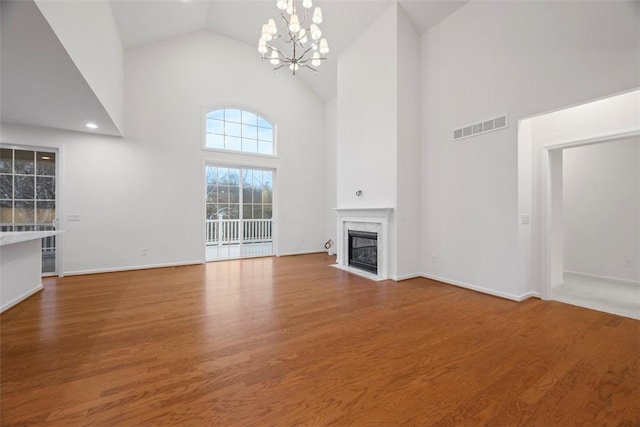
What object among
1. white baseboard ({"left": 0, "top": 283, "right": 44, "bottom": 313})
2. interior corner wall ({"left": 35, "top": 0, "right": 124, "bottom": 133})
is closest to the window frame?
interior corner wall ({"left": 35, "top": 0, "right": 124, "bottom": 133})

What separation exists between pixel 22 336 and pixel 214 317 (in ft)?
5.49

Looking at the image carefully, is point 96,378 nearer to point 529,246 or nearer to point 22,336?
point 22,336

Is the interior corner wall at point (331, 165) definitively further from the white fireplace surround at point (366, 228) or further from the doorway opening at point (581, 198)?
the doorway opening at point (581, 198)

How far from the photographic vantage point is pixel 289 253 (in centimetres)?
698

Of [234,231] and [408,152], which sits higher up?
[408,152]

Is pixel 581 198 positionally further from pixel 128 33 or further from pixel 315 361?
pixel 128 33

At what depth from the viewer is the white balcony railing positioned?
6.34 metres

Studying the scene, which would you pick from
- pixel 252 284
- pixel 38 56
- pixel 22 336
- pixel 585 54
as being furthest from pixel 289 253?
pixel 585 54

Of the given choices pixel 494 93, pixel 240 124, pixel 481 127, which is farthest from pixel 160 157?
pixel 494 93

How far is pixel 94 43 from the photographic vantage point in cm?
317

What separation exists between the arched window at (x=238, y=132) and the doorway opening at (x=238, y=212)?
0.53m

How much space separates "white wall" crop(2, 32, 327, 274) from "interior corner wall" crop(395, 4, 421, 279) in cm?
339

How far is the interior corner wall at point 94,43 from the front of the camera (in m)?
2.21

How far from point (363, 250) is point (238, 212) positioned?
3.29 m
